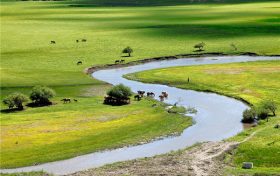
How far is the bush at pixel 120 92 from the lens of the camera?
73062 mm

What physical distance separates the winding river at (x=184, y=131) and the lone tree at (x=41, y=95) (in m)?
15.1

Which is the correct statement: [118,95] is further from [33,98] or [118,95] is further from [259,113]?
[259,113]

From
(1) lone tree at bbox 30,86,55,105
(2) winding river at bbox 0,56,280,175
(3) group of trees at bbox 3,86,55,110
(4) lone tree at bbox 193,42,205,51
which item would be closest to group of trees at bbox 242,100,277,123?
(2) winding river at bbox 0,56,280,175

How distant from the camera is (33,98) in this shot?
71.8 m

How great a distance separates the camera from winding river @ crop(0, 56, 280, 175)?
2008 inches

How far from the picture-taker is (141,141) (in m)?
57.4

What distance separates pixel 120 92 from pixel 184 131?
1407cm

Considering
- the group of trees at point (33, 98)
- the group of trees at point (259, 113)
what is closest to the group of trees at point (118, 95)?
the group of trees at point (33, 98)

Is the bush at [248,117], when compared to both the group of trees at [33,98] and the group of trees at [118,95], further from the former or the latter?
the group of trees at [33,98]

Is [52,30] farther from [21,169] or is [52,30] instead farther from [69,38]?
[21,169]

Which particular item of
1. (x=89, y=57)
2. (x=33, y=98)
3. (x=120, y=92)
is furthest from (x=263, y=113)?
(x=89, y=57)

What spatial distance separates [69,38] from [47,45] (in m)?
12.2

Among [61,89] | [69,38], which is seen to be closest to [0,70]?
[61,89]

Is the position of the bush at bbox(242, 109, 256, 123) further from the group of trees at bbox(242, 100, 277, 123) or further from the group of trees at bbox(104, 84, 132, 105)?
the group of trees at bbox(104, 84, 132, 105)
